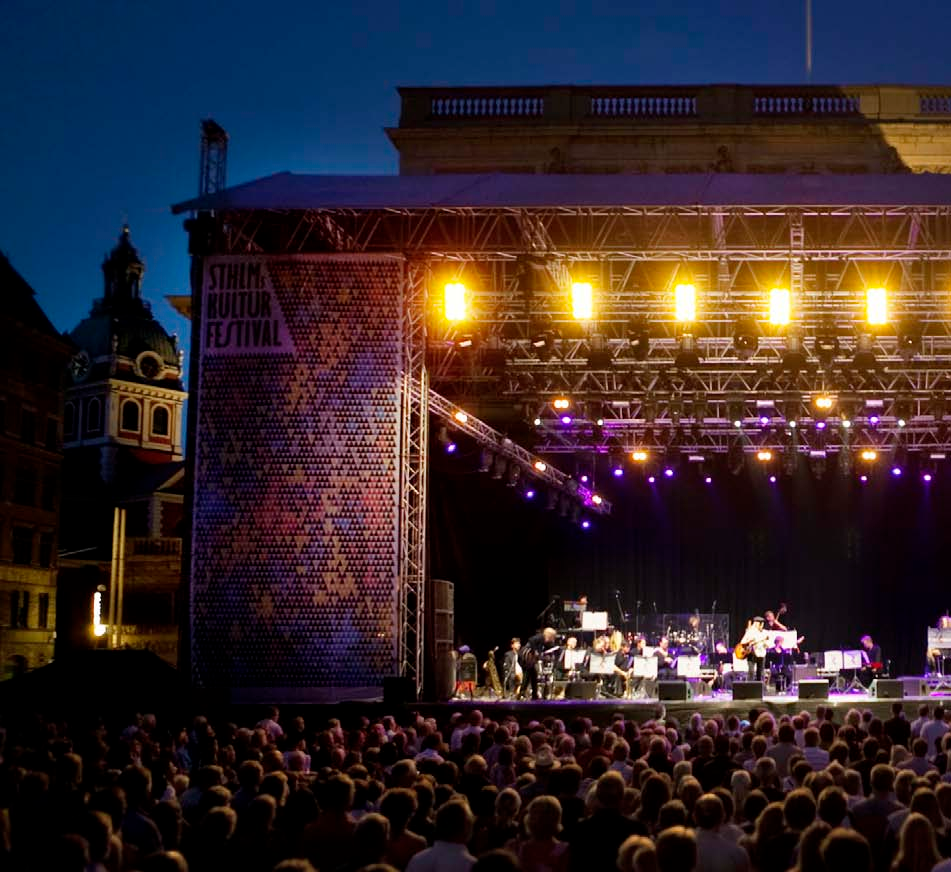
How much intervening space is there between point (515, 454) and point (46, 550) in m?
26.2

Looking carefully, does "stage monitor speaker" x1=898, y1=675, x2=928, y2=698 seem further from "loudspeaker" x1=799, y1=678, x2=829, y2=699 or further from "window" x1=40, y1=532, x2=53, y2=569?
"window" x1=40, y1=532, x2=53, y2=569

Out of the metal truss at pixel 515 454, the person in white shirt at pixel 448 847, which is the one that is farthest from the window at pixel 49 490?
the person in white shirt at pixel 448 847

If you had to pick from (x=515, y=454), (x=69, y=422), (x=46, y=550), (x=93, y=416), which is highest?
(x=93, y=416)

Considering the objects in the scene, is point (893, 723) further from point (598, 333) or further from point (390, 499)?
point (598, 333)

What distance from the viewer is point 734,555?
37625 millimetres

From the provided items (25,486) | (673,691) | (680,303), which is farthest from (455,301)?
(25,486)

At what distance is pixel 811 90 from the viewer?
34812mm

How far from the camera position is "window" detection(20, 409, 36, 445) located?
50.2m

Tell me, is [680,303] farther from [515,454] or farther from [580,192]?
[515,454]

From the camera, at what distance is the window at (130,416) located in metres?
81.2

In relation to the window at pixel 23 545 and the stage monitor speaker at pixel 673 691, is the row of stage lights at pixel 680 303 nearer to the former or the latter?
the stage monitor speaker at pixel 673 691

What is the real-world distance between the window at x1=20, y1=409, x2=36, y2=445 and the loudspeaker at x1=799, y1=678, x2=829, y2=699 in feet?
111

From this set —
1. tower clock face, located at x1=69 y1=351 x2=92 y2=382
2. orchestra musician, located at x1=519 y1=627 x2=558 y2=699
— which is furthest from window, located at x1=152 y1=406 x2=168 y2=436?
orchestra musician, located at x1=519 y1=627 x2=558 y2=699

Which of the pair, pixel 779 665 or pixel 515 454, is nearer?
pixel 779 665
